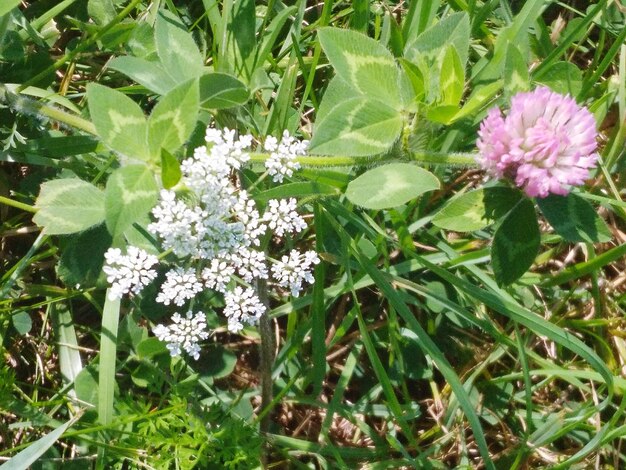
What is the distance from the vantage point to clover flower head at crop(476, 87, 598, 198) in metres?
2.05

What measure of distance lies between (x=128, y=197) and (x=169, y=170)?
135mm

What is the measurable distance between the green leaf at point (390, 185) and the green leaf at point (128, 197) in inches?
23.7

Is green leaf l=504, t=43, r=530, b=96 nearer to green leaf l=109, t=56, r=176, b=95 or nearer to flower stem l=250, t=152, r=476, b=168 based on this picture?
flower stem l=250, t=152, r=476, b=168

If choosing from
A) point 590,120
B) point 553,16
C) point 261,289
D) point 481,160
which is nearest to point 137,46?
point 261,289

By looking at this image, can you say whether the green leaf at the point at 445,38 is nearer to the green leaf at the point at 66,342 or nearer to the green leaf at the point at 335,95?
the green leaf at the point at 335,95

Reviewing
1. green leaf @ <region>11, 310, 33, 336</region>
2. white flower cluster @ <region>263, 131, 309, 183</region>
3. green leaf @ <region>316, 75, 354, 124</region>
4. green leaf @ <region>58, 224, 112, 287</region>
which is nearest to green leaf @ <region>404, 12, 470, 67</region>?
green leaf @ <region>316, 75, 354, 124</region>

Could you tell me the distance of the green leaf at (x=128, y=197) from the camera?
6.47 ft

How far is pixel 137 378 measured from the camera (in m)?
2.83

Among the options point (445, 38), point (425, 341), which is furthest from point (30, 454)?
point (445, 38)

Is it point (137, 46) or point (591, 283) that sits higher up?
point (137, 46)

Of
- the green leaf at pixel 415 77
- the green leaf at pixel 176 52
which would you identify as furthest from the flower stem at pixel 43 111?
the green leaf at pixel 415 77

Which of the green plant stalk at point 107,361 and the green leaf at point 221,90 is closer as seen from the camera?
the green leaf at point 221,90

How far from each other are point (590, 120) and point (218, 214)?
3.48 ft

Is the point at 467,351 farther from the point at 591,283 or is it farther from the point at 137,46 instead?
the point at 137,46
